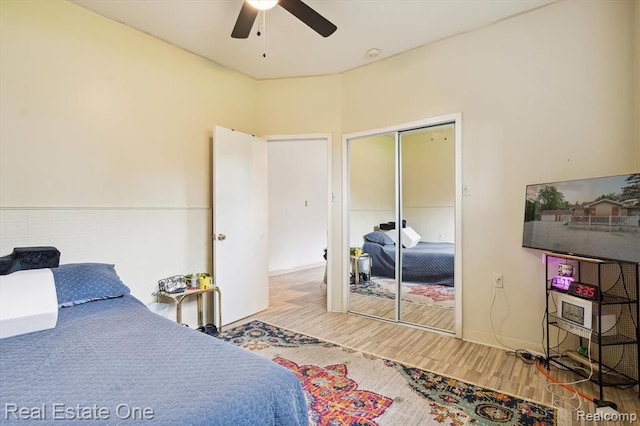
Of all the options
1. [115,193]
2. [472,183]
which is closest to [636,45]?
[472,183]

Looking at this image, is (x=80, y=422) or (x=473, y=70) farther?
(x=473, y=70)

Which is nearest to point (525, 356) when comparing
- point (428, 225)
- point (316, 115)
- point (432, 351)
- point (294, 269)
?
point (432, 351)

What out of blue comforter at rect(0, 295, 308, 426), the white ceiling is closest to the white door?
the white ceiling

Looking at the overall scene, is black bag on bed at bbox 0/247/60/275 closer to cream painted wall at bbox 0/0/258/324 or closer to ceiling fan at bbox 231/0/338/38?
cream painted wall at bbox 0/0/258/324

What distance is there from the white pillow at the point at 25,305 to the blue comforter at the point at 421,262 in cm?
292

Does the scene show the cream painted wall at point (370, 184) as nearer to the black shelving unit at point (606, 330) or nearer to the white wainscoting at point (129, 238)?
the black shelving unit at point (606, 330)

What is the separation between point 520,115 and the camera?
2.62 metres

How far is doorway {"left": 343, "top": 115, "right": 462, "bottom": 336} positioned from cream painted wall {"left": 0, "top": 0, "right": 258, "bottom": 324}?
5.68ft

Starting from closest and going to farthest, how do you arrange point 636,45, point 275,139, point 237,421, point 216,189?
1. point 237,421
2. point 636,45
3. point 216,189
4. point 275,139

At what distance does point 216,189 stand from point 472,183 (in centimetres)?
251

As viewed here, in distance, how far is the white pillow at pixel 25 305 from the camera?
1499mm

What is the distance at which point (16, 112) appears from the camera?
2188 mm

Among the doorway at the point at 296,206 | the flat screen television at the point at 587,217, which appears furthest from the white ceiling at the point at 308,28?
the doorway at the point at 296,206

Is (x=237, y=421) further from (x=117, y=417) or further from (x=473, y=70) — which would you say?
(x=473, y=70)
